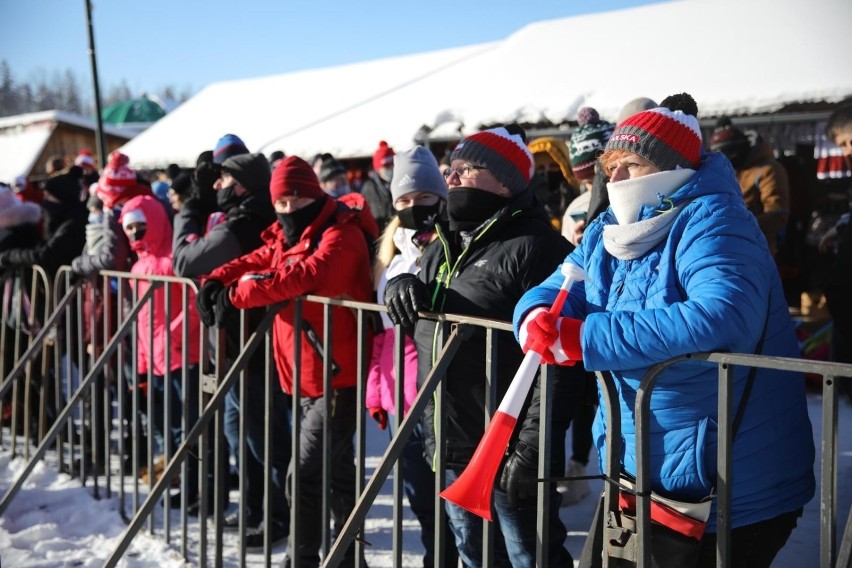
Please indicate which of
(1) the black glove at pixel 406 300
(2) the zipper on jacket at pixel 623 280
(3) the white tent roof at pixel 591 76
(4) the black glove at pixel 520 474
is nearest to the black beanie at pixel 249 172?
(1) the black glove at pixel 406 300

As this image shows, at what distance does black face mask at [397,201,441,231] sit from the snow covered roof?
21015 millimetres

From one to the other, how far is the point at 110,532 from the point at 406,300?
2849 millimetres

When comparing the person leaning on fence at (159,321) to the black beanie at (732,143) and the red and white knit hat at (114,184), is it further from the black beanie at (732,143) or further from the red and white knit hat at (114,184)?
the black beanie at (732,143)

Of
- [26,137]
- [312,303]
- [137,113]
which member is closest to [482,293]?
[312,303]

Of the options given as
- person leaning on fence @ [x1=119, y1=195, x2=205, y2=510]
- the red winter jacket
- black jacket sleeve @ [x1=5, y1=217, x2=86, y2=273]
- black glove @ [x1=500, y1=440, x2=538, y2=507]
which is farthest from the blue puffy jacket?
black jacket sleeve @ [x1=5, y1=217, x2=86, y2=273]

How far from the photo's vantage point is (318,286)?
12.3 feet

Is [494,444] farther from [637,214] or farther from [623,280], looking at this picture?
[637,214]

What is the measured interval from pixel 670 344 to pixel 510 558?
4.56 ft

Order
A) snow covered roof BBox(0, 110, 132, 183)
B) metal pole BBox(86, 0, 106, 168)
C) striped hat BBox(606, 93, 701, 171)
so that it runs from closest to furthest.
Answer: striped hat BBox(606, 93, 701, 171)
metal pole BBox(86, 0, 106, 168)
snow covered roof BBox(0, 110, 132, 183)

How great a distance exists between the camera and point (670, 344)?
198 cm

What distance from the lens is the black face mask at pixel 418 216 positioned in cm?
373

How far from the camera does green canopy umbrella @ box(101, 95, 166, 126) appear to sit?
34531 millimetres

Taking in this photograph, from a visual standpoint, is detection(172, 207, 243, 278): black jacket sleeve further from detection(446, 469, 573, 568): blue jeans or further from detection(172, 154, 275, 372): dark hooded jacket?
detection(446, 469, 573, 568): blue jeans

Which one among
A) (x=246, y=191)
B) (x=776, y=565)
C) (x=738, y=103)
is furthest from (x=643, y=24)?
(x=776, y=565)
